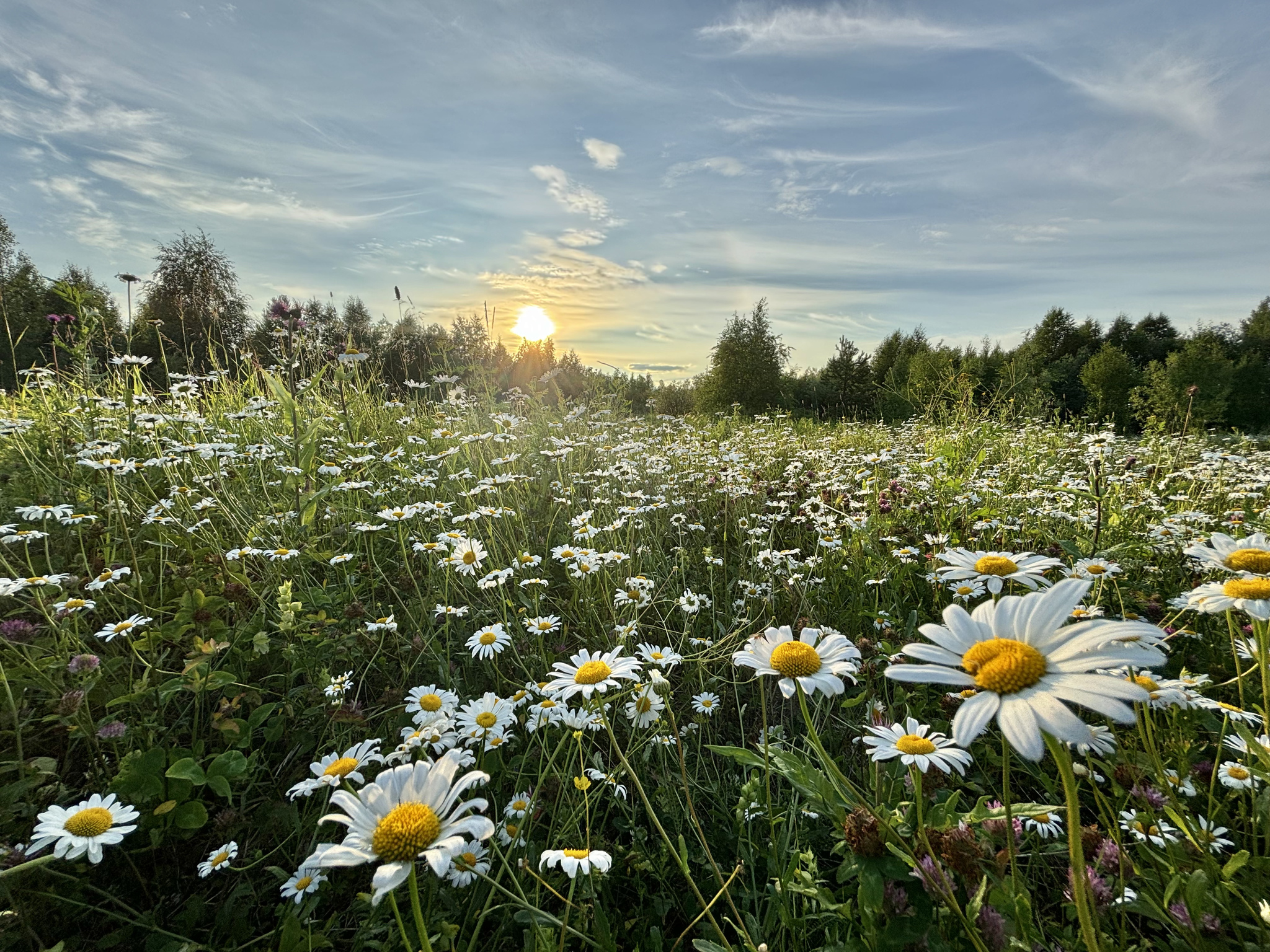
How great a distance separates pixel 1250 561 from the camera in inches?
44.2

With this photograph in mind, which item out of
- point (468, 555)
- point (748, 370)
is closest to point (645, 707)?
point (468, 555)

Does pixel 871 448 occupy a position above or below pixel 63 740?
above

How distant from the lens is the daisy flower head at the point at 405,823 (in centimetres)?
70

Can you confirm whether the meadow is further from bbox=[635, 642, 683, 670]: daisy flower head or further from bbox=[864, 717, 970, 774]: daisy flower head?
bbox=[635, 642, 683, 670]: daisy flower head

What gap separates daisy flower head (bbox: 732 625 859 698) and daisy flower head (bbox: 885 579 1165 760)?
22 centimetres

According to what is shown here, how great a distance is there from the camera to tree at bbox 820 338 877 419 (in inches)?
1026

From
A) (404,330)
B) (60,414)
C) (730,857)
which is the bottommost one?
(730,857)

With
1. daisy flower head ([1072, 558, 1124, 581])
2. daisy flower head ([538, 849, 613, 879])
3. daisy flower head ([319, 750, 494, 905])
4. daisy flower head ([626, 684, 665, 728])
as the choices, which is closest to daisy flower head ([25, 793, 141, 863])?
daisy flower head ([319, 750, 494, 905])

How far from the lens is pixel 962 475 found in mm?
4234

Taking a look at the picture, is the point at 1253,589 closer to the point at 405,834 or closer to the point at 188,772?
the point at 405,834

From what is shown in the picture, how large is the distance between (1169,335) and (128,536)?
164 ft

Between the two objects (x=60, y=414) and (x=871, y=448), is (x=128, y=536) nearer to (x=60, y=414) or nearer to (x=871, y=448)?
(x=60, y=414)

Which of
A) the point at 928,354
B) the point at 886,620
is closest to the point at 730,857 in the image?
the point at 886,620

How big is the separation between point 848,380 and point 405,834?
30082mm
